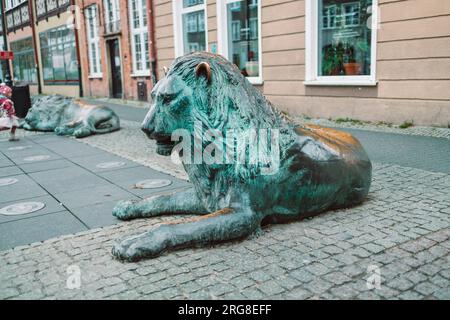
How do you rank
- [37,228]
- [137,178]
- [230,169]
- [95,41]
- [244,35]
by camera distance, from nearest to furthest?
[230,169]
[37,228]
[137,178]
[244,35]
[95,41]

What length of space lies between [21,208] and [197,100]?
272cm

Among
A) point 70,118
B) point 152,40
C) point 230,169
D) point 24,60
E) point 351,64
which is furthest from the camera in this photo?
point 24,60

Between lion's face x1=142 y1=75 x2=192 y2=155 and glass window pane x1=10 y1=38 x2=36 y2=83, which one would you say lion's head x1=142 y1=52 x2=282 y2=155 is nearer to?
lion's face x1=142 y1=75 x2=192 y2=155

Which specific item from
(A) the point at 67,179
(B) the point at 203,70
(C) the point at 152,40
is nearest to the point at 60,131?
(A) the point at 67,179

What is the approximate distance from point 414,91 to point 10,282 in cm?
792

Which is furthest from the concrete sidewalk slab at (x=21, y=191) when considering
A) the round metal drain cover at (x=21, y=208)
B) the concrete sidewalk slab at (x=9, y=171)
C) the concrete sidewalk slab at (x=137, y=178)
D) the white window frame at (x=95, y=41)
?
the white window frame at (x=95, y=41)

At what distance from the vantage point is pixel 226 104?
320 centimetres

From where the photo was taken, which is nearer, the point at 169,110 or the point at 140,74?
the point at 169,110

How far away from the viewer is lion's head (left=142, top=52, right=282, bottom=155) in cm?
310

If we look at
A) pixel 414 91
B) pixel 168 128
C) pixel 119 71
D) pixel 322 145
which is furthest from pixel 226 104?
pixel 119 71

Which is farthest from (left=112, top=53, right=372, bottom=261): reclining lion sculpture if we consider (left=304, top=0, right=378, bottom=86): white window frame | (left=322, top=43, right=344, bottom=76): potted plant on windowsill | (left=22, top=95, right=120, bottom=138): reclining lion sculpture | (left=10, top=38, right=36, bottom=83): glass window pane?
(left=10, top=38, right=36, bottom=83): glass window pane

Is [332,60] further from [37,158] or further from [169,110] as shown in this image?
[169,110]

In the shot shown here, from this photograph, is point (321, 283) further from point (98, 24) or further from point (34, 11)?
point (34, 11)

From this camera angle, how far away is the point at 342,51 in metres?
10.5
